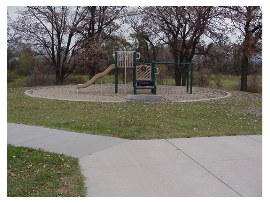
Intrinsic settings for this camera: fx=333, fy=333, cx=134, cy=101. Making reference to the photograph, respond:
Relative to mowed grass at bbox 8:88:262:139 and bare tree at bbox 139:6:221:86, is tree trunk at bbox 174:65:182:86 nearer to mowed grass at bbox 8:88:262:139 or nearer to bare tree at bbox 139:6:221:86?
bare tree at bbox 139:6:221:86

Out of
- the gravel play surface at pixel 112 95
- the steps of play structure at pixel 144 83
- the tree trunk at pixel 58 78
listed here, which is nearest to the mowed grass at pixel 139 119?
the gravel play surface at pixel 112 95

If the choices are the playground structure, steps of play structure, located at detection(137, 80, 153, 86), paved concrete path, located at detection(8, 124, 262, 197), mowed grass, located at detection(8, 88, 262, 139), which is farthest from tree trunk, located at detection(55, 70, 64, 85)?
paved concrete path, located at detection(8, 124, 262, 197)

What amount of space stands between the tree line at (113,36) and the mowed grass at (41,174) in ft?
57.4

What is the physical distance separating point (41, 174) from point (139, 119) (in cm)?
381

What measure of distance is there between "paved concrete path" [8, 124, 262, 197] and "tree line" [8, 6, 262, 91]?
1628cm

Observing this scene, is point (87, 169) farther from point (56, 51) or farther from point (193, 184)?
point (56, 51)

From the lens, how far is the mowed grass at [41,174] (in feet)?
11.4

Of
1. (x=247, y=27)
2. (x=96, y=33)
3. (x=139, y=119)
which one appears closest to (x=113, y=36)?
(x=96, y=33)

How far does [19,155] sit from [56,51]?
20.5 meters

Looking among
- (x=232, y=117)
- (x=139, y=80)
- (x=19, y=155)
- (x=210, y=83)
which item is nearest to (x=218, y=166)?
(x=19, y=155)

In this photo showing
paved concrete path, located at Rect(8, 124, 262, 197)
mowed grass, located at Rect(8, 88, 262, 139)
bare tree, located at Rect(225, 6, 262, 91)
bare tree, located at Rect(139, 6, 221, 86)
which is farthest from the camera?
bare tree, located at Rect(139, 6, 221, 86)

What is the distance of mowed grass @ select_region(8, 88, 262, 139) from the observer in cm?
632

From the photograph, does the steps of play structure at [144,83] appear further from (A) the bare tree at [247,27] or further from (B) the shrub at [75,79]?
(B) the shrub at [75,79]

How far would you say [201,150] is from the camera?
16.7ft
